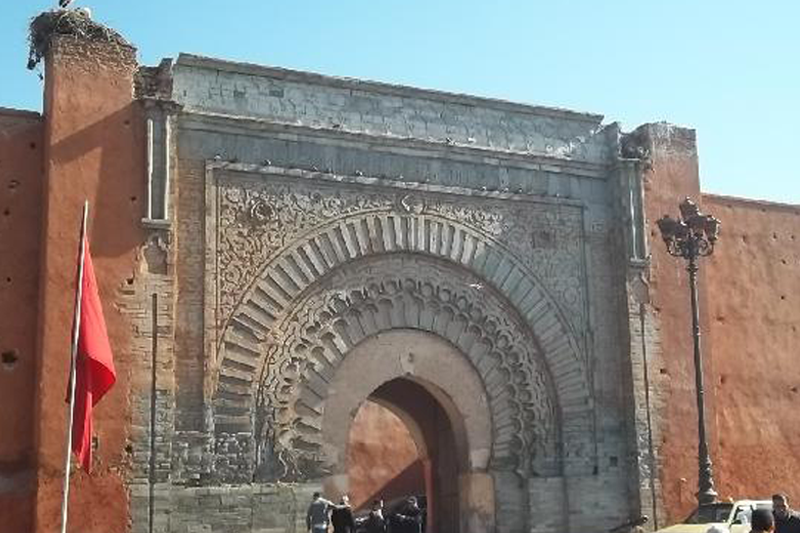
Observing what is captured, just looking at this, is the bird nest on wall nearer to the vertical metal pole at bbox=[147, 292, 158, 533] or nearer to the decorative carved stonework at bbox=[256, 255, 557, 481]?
the vertical metal pole at bbox=[147, 292, 158, 533]

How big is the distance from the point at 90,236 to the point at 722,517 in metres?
6.06

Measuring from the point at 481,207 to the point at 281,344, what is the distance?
2721 mm

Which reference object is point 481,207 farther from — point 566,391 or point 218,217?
point 218,217

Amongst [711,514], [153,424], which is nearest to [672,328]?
[711,514]

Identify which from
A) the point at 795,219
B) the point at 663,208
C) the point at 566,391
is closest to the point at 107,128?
the point at 566,391

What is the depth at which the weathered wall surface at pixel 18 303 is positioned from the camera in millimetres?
9594

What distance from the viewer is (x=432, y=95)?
12125 mm

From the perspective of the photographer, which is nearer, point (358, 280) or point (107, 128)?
point (107, 128)

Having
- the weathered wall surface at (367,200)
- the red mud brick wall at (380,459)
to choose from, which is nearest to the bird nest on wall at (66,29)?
the weathered wall surface at (367,200)

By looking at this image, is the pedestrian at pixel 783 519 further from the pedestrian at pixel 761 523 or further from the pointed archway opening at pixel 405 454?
the pointed archway opening at pixel 405 454

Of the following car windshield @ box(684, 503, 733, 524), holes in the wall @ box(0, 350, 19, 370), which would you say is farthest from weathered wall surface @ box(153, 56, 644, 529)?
car windshield @ box(684, 503, 733, 524)

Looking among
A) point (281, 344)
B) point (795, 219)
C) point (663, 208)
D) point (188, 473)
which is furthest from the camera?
point (795, 219)

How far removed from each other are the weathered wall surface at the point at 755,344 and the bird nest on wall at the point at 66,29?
7.43 meters

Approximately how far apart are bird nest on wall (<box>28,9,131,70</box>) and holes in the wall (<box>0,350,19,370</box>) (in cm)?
280
